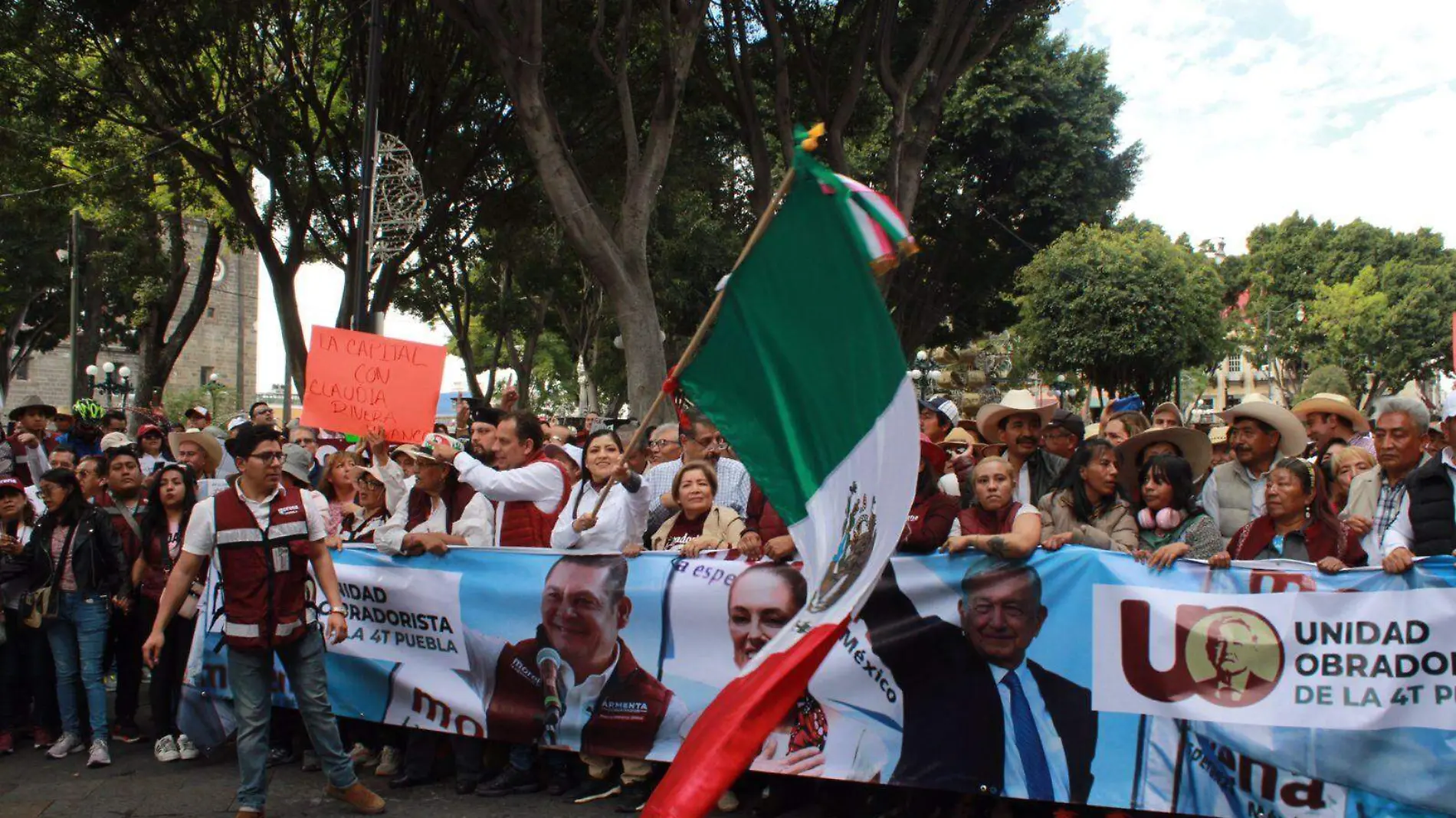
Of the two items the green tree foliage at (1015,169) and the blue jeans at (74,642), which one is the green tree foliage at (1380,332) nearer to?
the green tree foliage at (1015,169)

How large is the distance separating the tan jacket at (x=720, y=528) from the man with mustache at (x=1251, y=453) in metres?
2.77

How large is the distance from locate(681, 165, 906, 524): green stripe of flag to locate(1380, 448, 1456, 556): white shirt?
8.87ft

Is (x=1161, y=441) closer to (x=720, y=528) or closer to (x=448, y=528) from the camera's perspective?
(x=720, y=528)

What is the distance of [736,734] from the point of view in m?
3.83

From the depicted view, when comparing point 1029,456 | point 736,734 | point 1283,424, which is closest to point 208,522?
point 736,734

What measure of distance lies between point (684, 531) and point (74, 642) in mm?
3676

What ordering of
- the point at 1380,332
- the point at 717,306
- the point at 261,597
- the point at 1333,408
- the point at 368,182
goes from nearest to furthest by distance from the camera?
the point at 717,306
the point at 261,597
the point at 1333,408
the point at 368,182
the point at 1380,332

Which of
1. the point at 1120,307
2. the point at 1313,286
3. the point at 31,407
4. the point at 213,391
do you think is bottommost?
the point at 31,407

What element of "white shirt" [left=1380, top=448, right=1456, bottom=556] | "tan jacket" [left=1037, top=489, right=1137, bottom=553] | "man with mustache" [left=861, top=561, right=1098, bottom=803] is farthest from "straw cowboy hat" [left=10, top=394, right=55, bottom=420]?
"white shirt" [left=1380, top=448, right=1456, bottom=556]

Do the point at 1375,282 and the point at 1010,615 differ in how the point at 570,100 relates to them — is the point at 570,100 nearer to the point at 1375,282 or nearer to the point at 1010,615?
the point at 1010,615

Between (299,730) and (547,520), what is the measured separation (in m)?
1.91

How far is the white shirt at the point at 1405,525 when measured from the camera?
5.27 meters

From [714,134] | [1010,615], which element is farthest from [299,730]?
[714,134]

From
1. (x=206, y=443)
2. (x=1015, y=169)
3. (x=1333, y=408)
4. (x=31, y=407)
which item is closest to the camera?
(x=1333, y=408)
